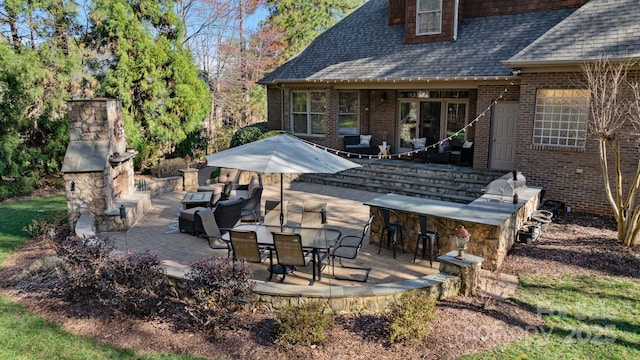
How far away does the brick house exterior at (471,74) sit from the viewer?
11.0 m

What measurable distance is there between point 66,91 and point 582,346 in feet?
54.6

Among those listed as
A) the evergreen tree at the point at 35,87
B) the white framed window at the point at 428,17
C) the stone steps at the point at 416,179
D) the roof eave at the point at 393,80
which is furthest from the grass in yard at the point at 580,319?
the evergreen tree at the point at 35,87

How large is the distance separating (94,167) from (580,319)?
9.21 meters

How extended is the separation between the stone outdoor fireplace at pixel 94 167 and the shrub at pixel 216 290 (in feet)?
15.6

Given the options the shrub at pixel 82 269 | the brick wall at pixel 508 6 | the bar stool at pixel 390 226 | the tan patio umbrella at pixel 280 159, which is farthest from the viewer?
the brick wall at pixel 508 6

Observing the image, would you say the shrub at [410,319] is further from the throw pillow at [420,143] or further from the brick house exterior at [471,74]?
the throw pillow at [420,143]

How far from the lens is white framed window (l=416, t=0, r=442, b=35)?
51.2 ft

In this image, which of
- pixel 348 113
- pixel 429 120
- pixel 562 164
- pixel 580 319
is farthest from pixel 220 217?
pixel 429 120

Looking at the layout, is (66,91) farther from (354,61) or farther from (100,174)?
(354,61)

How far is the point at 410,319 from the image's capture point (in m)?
5.25

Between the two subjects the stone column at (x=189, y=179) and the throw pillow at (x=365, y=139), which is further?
the throw pillow at (x=365, y=139)

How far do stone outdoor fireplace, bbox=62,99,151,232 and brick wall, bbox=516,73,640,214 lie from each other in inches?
394

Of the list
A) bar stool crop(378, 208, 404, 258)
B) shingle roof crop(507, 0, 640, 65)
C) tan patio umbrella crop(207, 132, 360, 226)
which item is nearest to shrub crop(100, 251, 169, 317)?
tan patio umbrella crop(207, 132, 360, 226)

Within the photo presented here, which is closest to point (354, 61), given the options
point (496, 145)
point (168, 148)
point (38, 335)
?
point (496, 145)
